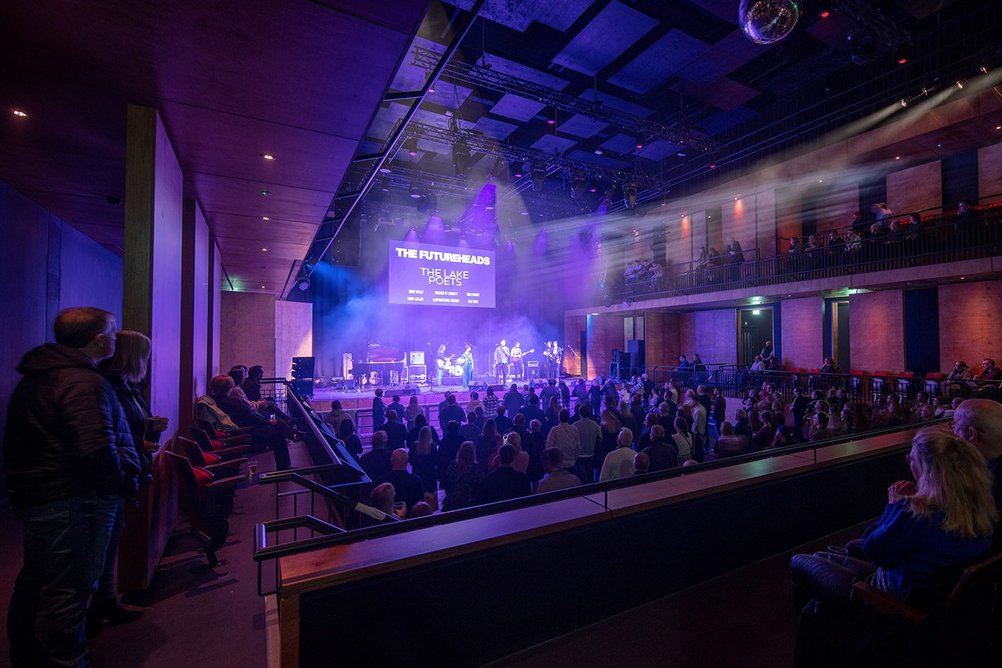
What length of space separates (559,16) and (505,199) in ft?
26.7

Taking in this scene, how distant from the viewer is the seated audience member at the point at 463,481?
380 cm

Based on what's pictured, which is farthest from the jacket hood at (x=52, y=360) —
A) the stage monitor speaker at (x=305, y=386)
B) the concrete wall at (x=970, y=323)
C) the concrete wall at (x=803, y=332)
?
the concrete wall at (x=803, y=332)

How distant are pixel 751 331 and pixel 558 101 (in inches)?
460

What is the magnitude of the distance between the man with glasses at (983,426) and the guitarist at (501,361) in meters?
14.3

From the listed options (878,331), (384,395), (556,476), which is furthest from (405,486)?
(878,331)

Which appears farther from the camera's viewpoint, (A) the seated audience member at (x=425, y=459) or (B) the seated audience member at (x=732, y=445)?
(A) the seated audience member at (x=425, y=459)

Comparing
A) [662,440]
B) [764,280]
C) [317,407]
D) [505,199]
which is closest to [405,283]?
[505,199]

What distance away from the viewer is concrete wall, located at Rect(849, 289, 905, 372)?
11609mm

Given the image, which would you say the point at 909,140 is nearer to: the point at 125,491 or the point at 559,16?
the point at 559,16

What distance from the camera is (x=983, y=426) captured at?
7.06 ft

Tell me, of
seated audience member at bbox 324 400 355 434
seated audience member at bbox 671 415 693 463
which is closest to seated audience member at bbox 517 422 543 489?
seated audience member at bbox 671 415 693 463

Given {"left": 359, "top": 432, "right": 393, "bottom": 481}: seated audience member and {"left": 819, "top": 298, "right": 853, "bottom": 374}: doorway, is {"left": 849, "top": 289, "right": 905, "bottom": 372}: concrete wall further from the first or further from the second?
{"left": 359, "top": 432, "right": 393, "bottom": 481}: seated audience member

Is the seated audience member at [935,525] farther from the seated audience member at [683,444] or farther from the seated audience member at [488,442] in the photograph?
the seated audience member at [488,442]

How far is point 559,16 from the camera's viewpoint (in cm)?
677
